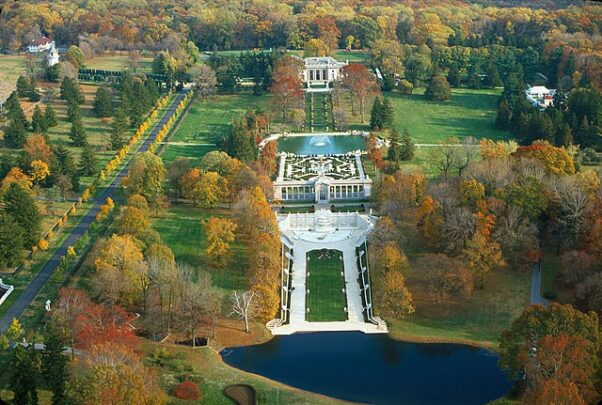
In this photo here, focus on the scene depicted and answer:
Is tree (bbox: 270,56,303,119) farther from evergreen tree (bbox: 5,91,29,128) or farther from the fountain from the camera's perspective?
evergreen tree (bbox: 5,91,29,128)

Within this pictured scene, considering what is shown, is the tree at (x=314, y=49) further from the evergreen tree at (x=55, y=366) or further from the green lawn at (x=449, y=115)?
the evergreen tree at (x=55, y=366)

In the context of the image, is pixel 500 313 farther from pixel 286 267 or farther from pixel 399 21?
pixel 399 21

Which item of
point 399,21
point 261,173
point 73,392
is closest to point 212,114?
point 261,173

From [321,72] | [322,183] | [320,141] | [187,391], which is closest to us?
[187,391]

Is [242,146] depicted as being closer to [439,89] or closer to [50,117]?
[50,117]

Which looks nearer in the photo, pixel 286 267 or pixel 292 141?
pixel 286 267

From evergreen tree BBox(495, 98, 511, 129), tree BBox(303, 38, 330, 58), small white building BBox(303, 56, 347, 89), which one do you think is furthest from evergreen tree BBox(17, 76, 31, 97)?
evergreen tree BBox(495, 98, 511, 129)

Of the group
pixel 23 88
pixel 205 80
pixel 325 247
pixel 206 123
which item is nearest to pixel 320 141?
pixel 206 123
